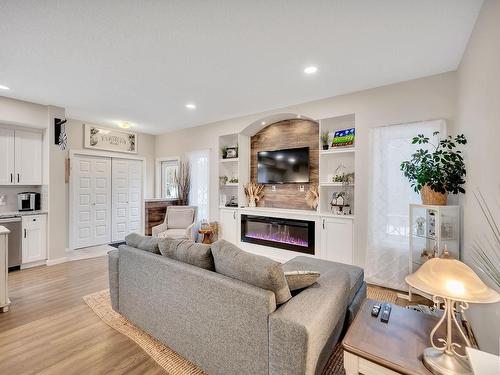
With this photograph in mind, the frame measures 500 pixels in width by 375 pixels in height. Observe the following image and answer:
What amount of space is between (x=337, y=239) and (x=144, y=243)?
2707 mm


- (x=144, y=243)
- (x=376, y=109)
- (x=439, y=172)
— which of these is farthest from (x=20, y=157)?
(x=439, y=172)

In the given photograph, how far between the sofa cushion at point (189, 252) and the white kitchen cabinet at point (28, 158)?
368cm

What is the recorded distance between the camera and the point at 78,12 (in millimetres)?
1904

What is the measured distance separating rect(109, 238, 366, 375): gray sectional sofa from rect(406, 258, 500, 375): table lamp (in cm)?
51

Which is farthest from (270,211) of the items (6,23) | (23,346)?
(6,23)

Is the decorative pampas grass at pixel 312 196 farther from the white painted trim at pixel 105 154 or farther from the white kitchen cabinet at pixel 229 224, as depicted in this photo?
the white painted trim at pixel 105 154

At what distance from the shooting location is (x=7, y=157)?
4008mm

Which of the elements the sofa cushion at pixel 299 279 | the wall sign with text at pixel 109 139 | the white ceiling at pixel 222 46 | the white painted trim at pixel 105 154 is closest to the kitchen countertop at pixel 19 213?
the white painted trim at pixel 105 154

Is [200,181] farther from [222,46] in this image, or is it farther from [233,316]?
[233,316]

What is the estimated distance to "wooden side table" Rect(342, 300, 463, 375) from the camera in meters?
1.15

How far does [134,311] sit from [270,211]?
2700 millimetres

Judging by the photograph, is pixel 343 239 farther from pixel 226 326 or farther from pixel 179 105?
pixel 179 105

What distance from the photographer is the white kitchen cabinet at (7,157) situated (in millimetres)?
3967

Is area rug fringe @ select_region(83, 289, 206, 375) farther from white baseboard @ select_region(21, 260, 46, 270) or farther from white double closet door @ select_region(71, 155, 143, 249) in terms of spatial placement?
white double closet door @ select_region(71, 155, 143, 249)
